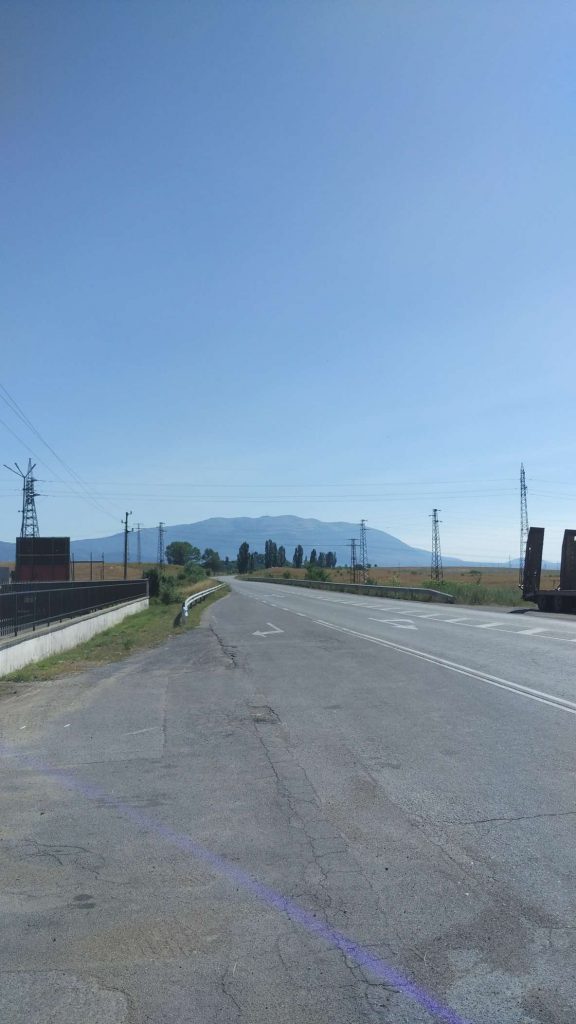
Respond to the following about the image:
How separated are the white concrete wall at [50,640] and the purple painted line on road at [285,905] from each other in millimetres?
8625

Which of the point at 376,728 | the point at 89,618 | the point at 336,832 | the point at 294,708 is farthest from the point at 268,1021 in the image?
the point at 89,618

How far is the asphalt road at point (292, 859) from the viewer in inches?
143

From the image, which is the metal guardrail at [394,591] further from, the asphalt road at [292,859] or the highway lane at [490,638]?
the asphalt road at [292,859]

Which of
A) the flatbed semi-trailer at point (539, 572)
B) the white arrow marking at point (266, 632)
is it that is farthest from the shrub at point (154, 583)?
the white arrow marking at point (266, 632)

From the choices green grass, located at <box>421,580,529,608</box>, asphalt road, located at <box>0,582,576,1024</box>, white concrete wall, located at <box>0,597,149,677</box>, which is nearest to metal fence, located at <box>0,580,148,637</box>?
white concrete wall, located at <box>0,597,149,677</box>

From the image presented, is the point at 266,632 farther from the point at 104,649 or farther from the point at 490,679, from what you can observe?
the point at 490,679

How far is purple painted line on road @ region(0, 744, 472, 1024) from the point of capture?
354 centimetres

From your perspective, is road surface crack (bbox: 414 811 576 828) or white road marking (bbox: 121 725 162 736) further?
white road marking (bbox: 121 725 162 736)

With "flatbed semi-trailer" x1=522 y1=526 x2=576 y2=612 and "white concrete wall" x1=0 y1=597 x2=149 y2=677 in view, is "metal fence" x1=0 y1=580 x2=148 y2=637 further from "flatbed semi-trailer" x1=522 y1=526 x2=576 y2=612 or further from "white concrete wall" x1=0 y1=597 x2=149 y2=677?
"flatbed semi-trailer" x1=522 y1=526 x2=576 y2=612

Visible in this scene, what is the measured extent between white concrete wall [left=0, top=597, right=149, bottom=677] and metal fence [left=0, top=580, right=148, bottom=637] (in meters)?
0.29

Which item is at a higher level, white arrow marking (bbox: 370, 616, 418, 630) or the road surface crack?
the road surface crack

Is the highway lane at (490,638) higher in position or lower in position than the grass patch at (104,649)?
higher

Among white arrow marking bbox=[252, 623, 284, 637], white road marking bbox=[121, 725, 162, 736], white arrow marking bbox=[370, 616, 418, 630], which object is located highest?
white arrow marking bbox=[370, 616, 418, 630]

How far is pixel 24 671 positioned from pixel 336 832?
11.2m
